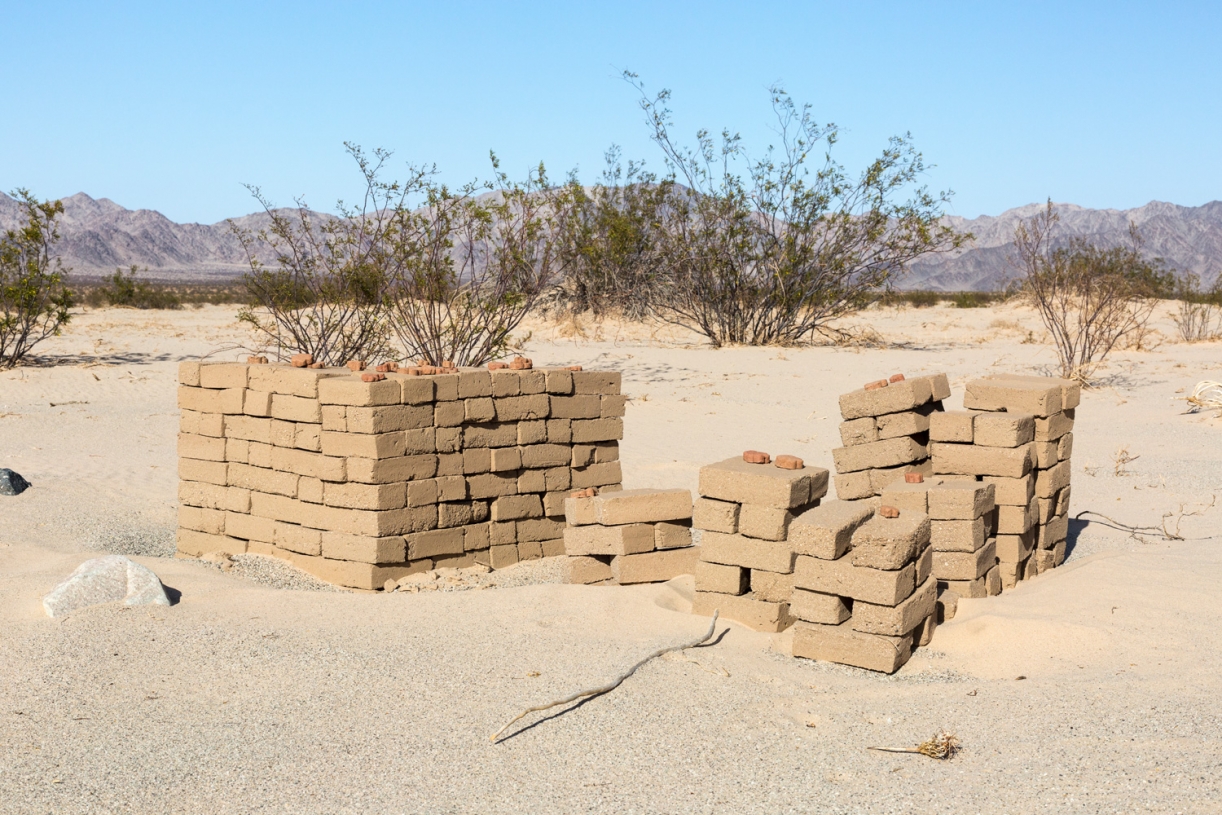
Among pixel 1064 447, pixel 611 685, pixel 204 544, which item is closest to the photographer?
pixel 611 685

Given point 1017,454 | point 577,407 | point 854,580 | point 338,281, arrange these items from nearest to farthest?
point 854,580, point 1017,454, point 577,407, point 338,281

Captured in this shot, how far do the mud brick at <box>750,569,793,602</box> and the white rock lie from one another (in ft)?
11.2

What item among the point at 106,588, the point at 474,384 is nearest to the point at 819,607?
the point at 474,384

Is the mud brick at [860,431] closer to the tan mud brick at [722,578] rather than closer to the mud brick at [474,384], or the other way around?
the tan mud brick at [722,578]

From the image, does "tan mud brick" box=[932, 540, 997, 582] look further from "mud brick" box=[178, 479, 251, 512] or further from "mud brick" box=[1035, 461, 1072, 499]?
"mud brick" box=[178, 479, 251, 512]

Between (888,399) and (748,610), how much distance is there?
1757 millimetres

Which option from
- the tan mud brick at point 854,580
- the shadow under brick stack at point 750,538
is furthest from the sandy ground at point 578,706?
the tan mud brick at point 854,580

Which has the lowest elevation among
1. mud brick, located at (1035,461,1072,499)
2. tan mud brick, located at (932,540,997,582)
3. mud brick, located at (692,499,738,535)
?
tan mud brick, located at (932,540,997,582)

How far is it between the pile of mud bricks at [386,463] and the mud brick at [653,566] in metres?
1.15

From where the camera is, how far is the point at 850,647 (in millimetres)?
5008

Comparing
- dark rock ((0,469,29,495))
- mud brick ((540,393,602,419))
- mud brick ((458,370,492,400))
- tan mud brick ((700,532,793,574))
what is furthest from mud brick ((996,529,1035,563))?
dark rock ((0,469,29,495))

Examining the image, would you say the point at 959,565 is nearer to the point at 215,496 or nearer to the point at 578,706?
the point at 578,706

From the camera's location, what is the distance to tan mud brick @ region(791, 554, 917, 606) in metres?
4.85

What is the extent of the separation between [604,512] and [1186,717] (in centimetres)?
337
